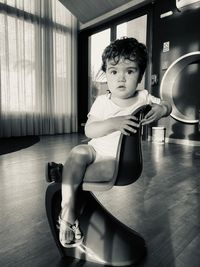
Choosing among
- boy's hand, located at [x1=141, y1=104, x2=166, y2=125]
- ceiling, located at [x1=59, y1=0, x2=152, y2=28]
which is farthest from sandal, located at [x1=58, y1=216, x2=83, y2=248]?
ceiling, located at [x1=59, y1=0, x2=152, y2=28]

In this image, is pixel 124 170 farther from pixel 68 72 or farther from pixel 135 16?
pixel 68 72

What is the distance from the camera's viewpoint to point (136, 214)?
1.02 metres

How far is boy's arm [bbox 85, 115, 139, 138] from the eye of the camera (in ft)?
1.60

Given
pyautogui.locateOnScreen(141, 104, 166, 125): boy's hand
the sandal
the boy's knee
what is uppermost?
pyautogui.locateOnScreen(141, 104, 166, 125): boy's hand

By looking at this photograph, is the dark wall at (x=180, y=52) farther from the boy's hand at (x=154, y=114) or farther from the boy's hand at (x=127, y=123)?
the boy's hand at (x=127, y=123)

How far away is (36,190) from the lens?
52.1 inches

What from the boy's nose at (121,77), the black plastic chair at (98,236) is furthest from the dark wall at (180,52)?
the boy's nose at (121,77)

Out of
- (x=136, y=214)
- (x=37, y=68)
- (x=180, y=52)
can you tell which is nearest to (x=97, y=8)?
(x=37, y=68)

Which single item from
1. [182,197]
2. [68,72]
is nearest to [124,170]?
[182,197]

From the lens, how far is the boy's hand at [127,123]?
Result: 487 millimetres

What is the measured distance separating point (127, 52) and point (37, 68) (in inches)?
146

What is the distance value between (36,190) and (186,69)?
2.68 meters

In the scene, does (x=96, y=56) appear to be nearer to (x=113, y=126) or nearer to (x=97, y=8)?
(x=97, y=8)

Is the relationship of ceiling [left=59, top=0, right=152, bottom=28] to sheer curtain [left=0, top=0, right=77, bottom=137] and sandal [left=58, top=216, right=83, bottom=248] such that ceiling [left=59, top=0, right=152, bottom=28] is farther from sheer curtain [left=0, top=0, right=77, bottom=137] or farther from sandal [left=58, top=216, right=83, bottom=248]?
sandal [left=58, top=216, right=83, bottom=248]
